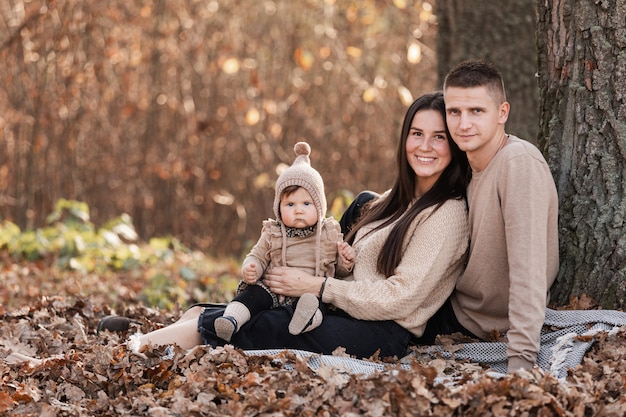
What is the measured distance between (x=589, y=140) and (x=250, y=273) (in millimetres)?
1947

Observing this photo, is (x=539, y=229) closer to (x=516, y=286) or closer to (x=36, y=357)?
(x=516, y=286)

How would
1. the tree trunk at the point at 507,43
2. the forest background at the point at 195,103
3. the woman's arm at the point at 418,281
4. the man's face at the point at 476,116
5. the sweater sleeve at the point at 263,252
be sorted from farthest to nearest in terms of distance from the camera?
1. the forest background at the point at 195,103
2. the tree trunk at the point at 507,43
3. the sweater sleeve at the point at 263,252
4. the woman's arm at the point at 418,281
5. the man's face at the point at 476,116

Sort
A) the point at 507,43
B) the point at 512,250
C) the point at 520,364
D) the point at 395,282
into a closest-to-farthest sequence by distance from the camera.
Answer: the point at 520,364 < the point at 512,250 < the point at 395,282 < the point at 507,43

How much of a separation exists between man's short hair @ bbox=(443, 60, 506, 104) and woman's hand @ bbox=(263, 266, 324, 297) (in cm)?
125

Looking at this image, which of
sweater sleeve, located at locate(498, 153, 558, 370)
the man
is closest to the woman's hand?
the man

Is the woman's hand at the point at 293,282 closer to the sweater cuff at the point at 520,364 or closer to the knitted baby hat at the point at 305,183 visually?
the knitted baby hat at the point at 305,183

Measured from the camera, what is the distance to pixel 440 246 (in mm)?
4328

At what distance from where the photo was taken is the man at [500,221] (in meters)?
3.91

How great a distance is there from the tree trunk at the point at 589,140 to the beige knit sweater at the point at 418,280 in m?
0.62

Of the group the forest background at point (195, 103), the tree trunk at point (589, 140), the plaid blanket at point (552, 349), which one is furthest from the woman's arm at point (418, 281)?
the forest background at point (195, 103)

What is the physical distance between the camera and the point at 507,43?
6.98 meters

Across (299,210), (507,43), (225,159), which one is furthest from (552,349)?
(225,159)

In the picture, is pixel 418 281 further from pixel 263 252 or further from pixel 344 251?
pixel 263 252

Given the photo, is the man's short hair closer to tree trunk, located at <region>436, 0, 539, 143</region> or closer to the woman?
the woman
